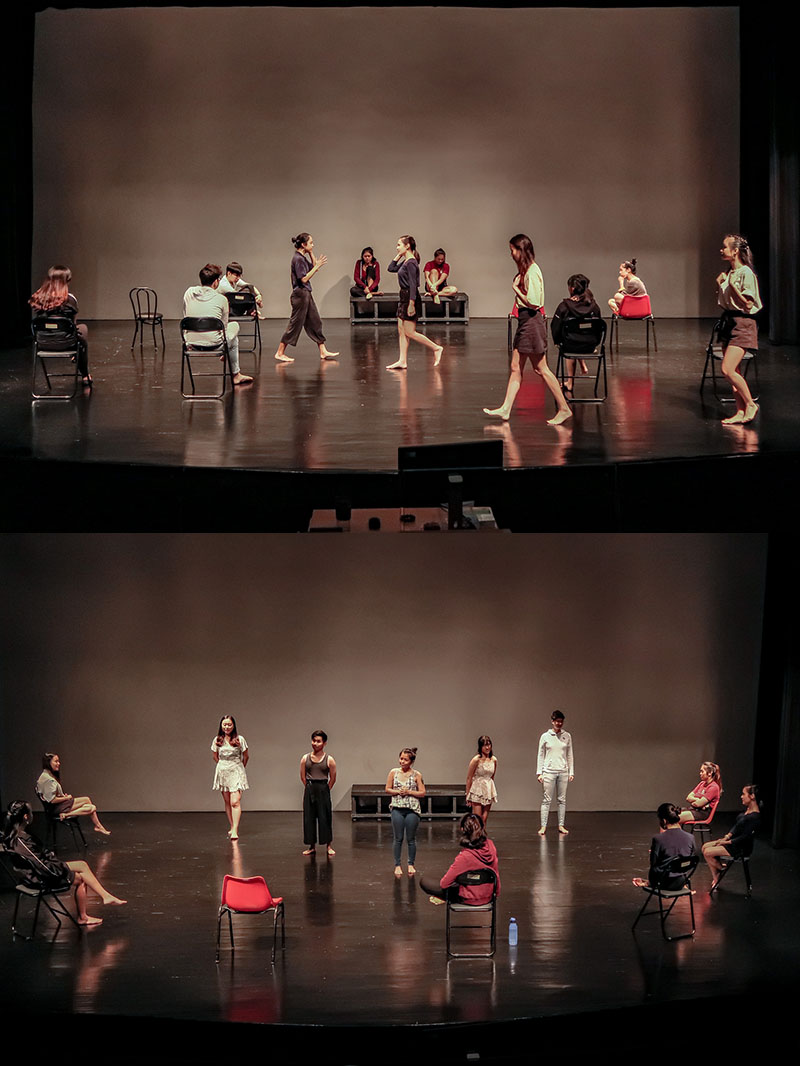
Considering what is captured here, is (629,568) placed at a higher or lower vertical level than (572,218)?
lower

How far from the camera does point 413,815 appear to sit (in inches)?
405

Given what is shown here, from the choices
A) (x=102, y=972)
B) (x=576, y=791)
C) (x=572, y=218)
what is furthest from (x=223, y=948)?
(x=572, y=218)

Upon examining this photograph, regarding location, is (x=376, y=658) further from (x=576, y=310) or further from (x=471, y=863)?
(x=471, y=863)

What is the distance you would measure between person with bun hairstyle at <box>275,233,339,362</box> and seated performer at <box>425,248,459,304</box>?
2635 millimetres

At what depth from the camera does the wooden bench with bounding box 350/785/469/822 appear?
11.8 metres

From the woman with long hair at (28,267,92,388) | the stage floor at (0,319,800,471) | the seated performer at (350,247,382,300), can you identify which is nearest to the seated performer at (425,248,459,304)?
the seated performer at (350,247,382,300)

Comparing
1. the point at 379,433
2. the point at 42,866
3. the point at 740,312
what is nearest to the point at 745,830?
the point at 740,312

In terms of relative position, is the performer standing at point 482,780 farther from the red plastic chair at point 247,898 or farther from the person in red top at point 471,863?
the red plastic chair at point 247,898

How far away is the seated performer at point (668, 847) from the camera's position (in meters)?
9.16

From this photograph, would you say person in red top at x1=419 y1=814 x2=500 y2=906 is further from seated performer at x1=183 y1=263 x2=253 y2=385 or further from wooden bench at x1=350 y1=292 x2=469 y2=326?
wooden bench at x1=350 y1=292 x2=469 y2=326

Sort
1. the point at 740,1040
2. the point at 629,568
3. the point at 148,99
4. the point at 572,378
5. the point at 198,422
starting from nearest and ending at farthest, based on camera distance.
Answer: the point at 740,1040 < the point at 198,422 < the point at 572,378 < the point at 629,568 < the point at 148,99

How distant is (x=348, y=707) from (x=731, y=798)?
3.17 meters

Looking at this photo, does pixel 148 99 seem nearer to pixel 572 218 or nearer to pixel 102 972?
pixel 572 218

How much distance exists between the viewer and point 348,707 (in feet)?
40.2
